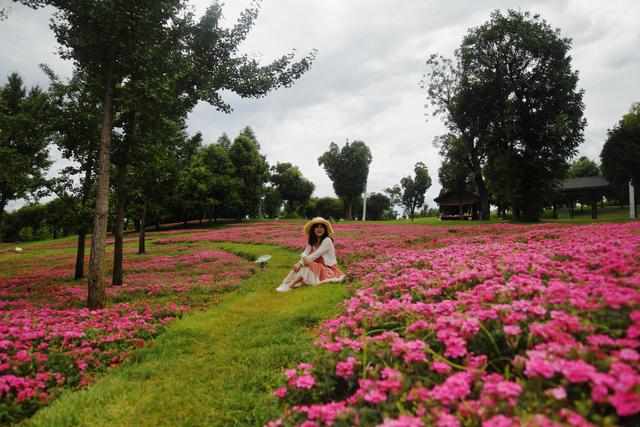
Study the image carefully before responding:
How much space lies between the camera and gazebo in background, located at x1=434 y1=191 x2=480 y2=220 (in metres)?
67.2

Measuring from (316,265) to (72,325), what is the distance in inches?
284

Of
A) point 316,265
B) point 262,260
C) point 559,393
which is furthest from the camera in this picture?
point 262,260

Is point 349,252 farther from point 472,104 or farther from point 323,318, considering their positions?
point 472,104

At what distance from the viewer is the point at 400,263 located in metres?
10.1

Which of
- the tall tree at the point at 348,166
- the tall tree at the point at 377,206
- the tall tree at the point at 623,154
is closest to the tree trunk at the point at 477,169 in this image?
the tall tree at the point at 623,154

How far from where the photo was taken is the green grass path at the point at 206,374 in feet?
15.3

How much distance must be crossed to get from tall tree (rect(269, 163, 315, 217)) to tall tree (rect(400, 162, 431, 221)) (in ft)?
128

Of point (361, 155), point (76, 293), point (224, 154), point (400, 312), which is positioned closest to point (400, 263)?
point (400, 312)

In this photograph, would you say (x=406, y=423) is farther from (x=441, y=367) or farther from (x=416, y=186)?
(x=416, y=186)

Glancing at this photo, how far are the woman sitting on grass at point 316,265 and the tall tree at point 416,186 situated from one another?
9909cm

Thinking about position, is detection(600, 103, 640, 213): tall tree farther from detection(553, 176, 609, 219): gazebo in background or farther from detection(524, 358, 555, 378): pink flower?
detection(524, 358, 555, 378): pink flower

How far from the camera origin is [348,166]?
81.2 metres

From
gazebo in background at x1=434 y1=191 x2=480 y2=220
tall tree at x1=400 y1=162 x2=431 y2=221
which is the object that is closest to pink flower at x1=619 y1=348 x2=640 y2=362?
gazebo in background at x1=434 y1=191 x2=480 y2=220

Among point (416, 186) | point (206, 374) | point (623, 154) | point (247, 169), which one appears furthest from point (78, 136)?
point (416, 186)
